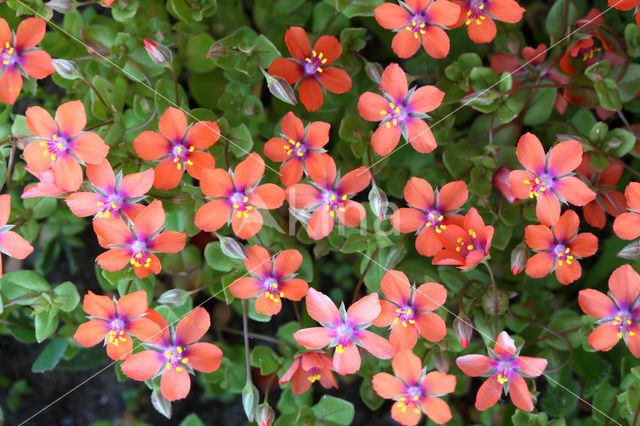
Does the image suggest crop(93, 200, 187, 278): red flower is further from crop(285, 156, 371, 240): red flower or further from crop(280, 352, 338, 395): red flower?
crop(280, 352, 338, 395): red flower

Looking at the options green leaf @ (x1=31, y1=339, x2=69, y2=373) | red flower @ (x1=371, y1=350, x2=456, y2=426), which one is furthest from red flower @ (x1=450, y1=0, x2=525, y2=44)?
green leaf @ (x1=31, y1=339, x2=69, y2=373)

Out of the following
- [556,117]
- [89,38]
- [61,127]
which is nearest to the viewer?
[61,127]

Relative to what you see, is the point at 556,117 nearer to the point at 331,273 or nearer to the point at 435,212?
the point at 435,212

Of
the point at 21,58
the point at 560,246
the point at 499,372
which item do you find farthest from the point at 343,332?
the point at 21,58

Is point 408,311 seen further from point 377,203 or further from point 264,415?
point 264,415

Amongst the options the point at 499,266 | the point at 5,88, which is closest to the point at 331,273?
the point at 499,266

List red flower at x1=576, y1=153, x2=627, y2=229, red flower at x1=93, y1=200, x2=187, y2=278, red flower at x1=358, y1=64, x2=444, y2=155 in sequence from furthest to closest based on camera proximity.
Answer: red flower at x1=576, y1=153, x2=627, y2=229, red flower at x1=358, y1=64, x2=444, y2=155, red flower at x1=93, y1=200, x2=187, y2=278
